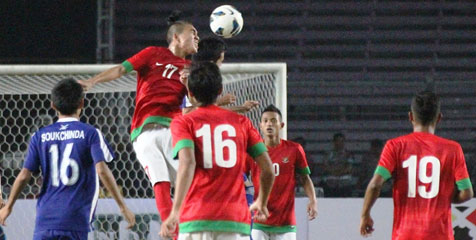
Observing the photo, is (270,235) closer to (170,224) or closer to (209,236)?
(209,236)

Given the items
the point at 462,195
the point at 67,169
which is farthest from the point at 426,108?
the point at 67,169

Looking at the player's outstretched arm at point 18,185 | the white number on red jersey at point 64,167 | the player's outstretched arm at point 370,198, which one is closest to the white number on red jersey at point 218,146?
the player's outstretched arm at point 370,198

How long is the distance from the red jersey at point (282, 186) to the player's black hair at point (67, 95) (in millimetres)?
1984

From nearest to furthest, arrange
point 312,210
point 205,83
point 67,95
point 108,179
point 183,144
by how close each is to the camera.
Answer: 1. point 183,144
2. point 205,83
3. point 108,179
4. point 67,95
5. point 312,210

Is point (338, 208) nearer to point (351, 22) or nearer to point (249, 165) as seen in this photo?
point (249, 165)

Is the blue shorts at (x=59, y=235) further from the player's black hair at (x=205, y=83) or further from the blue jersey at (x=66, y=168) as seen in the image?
the player's black hair at (x=205, y=83)

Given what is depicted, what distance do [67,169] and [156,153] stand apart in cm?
65

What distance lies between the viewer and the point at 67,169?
4977mm

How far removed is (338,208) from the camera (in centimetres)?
891

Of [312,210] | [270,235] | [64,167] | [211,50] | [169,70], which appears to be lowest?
[270,235]

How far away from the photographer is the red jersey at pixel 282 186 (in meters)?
6.82

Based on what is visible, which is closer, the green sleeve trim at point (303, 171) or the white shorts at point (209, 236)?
the white shorts at point (209, 236)

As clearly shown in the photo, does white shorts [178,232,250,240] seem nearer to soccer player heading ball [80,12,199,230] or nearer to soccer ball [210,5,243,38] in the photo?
soccer player heading ball [80,12,199,230]

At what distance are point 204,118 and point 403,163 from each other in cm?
115
